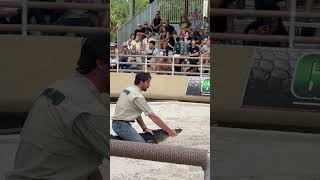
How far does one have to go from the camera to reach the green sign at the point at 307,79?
5.07 ft

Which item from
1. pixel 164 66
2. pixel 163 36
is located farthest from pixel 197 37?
pixel 164 66

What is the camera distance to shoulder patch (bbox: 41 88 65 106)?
3.97ft

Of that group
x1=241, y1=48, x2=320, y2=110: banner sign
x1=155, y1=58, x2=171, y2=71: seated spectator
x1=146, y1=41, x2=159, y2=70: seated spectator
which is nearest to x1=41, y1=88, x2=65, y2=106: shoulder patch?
x1=241, y1=48, x2=320, y2=110: banner sign

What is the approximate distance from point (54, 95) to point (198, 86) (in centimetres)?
454

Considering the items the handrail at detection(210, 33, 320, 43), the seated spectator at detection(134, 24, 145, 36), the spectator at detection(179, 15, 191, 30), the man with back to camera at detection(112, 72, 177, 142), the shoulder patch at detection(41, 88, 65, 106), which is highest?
the spectator at detection(179, 15, 191, 30)

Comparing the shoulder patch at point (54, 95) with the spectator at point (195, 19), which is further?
the spectator at point (195, 19)

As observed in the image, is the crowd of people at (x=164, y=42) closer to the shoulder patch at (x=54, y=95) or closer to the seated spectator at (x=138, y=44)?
the seated spectator at (x=138, y=44)

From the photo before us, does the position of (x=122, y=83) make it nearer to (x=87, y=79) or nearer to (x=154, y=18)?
(x=154, y=18)

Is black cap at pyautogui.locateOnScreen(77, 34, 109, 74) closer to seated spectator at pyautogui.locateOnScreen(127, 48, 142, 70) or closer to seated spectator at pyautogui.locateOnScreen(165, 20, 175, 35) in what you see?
seated spectator at pyautogui.locateOnScreen(127, 48, 142, 70)

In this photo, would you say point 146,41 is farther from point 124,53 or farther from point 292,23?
point 292,23

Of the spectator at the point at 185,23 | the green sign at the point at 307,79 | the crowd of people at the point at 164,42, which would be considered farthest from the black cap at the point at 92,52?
the spectator at the point at 185,23

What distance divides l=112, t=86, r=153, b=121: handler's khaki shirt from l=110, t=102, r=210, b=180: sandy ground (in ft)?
0.58

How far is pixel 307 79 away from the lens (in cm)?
160

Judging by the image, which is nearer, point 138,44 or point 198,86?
point 138,44
